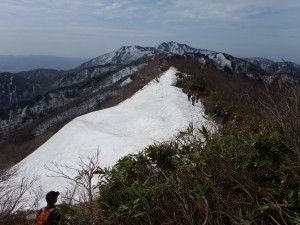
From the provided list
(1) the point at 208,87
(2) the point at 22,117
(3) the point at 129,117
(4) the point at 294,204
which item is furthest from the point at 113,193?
(2) the point at 22,117

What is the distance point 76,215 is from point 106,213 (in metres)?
0.53

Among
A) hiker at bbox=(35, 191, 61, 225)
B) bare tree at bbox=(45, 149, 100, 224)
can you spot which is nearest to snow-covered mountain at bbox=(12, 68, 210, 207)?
bare tree at bbox=(45, 149, 100, 224)

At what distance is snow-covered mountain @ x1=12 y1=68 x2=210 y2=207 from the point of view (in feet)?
67.3

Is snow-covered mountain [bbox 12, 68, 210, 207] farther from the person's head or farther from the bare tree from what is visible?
the person's head

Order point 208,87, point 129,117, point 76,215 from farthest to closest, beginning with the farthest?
point 208,87, point 129,117, point 76,215

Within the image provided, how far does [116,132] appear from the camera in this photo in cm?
2578

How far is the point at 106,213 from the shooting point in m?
6.12

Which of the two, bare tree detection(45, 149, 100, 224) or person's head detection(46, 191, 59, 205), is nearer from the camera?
bare tree detection(45, 149, 100, 224)

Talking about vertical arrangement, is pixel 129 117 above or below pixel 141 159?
below

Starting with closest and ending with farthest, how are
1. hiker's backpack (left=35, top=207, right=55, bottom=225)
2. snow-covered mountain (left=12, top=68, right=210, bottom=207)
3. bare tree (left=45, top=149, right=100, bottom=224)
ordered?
bare tree (left=45, top=149, right=100, bottom=224) < hiker's backpack (left=35, top=207, right=55, bottom=225) < snow-covered mountain (left=12, top=68, right=210, bottom=207)

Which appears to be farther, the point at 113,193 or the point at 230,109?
the point at 230,109

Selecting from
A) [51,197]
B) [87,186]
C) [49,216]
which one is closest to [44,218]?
[49,216]

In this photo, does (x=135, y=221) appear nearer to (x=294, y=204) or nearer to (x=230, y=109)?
(x=294, y=204)

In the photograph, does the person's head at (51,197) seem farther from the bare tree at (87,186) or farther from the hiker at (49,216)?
the bare tree at (87,186)
